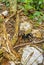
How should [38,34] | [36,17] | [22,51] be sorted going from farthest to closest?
[36,17], [38,34], [22,51]

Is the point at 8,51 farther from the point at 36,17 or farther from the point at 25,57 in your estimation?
the point at 36,17

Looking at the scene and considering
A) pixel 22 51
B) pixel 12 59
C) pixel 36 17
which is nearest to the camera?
pixel 12 59

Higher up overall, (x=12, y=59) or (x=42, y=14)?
(x=42, y=14)

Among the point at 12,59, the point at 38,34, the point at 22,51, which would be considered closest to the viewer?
the point at 12,59

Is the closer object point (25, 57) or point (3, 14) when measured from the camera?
point (25, 57)

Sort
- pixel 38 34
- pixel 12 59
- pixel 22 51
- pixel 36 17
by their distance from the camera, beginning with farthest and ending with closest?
pixel 36 17
pixel 38 34
pixel 22 51
pixel 12 59

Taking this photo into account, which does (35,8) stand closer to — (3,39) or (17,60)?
(3,39)

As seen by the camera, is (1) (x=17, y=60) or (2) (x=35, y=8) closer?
(1) (x=17, y=60)

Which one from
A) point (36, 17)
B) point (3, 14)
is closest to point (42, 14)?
point (36, 17)

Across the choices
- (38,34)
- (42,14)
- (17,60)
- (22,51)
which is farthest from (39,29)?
(17,60)
